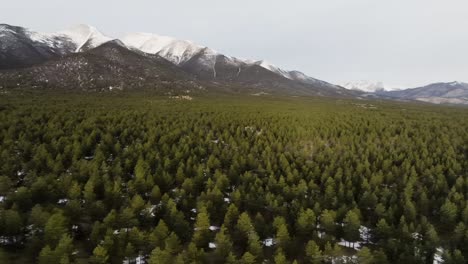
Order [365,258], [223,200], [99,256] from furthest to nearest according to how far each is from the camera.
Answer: [223,200] → [365,258] → [99,256]

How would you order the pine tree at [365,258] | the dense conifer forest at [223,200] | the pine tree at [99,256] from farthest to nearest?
1. the pine tree at [365,258]
2. the dense conifer forest at [223,200]
3. the pine tree at [99,256]

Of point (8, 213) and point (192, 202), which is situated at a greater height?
point (8, 213)

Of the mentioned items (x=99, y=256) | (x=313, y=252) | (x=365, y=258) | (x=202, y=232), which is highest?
(x=99, y=256)

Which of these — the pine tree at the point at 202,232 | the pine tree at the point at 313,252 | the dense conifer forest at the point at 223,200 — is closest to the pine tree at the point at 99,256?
the dense conifer forest at the point at 223,200

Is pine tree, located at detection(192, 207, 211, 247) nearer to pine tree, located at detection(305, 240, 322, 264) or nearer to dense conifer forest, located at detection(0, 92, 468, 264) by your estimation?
dense conifer forest, located at detection(0, 92, 468, 264)

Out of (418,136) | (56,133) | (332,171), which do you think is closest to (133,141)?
(56,133)

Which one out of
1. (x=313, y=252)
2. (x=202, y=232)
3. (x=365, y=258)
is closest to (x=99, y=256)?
(x=202, y=232)

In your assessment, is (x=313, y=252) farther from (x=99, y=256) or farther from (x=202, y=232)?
(x=99, y=256)

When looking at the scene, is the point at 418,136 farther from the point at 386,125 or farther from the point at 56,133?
the point at 56,133

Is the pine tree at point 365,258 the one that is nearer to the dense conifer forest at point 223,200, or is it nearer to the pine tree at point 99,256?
the dense conifer forest at point 223,200
